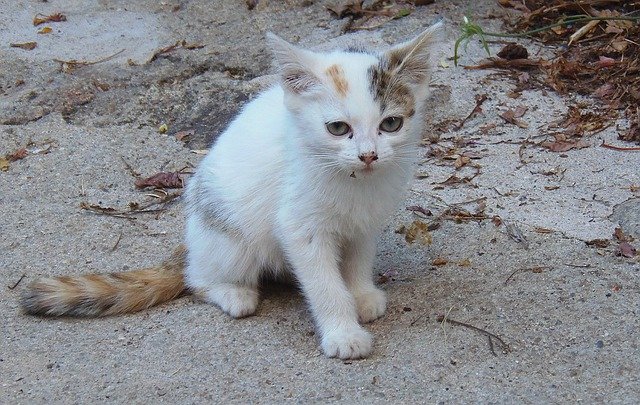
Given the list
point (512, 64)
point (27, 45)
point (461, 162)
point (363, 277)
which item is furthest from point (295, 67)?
point (27, 45)

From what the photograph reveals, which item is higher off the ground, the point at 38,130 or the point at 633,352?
the point at 633,352

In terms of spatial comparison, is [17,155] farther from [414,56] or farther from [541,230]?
[541,230]

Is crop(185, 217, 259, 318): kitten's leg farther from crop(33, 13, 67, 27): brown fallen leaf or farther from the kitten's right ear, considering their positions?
crop(33, 13, 67, 27): brown fallen leaf

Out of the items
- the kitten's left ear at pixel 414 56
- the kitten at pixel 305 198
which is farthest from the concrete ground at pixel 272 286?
the kitten's left ear at pixel 414 56

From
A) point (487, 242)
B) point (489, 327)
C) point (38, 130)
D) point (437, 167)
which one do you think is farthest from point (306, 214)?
point (38, 130)

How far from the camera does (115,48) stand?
6.86 meters

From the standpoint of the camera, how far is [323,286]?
377 centimetres

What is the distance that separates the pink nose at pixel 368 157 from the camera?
3.39 m

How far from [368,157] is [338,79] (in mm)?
346

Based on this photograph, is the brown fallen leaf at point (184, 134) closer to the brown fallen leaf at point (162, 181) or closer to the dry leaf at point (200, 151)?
the dry leaf at point (200, 151)

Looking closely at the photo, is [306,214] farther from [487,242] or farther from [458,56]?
[458,56]

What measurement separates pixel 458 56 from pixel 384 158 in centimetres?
306

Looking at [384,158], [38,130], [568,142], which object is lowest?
[38,130]

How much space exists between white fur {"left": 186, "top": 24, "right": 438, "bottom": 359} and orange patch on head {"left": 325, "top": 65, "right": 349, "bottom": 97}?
0.10ft
